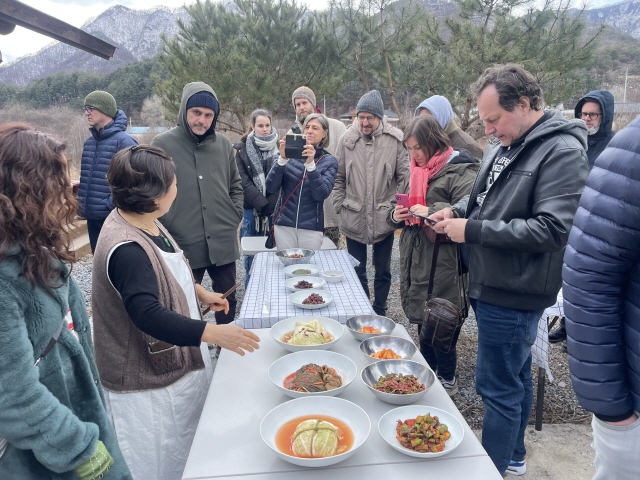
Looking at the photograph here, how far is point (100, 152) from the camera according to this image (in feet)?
13.7

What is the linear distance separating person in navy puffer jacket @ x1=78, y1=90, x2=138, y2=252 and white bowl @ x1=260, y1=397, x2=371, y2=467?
11.8 ft

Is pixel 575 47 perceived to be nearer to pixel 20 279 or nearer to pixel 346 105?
pixel 20 279

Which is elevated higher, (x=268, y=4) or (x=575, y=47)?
(x=268, y=4)

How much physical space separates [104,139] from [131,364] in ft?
11.0

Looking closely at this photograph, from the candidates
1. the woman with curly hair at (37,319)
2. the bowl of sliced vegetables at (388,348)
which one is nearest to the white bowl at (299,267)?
the bowl of sliced vegetables at (388,348)

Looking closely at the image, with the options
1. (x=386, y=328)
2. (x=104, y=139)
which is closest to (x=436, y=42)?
(x=104, y=139)

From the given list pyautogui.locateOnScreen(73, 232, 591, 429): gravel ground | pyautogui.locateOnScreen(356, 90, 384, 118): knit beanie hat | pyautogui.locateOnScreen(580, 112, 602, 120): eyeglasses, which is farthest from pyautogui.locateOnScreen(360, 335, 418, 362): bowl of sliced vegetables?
pyautogui.locateOnScreen(580, 112, 602, 120): eyeglasses

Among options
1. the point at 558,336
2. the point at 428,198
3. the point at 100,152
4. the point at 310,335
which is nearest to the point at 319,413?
the point at 310,335

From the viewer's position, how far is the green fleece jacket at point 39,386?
0.98 metres

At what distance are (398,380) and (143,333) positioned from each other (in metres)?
0.95

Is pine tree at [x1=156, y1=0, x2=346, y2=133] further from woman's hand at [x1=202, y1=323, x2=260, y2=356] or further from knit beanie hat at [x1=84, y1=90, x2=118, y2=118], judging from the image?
woman's hand at [x1=202, y1=323, x2=260, y2=356]

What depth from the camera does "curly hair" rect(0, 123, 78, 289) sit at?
1.03m

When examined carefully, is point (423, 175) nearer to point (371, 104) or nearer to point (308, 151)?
point (308, 151)

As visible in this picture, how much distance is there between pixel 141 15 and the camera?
106688 mm
